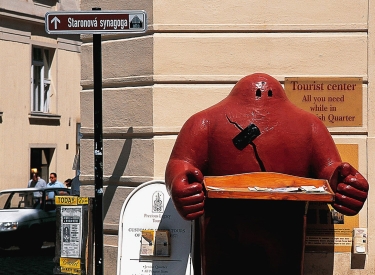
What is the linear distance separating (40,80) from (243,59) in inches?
696

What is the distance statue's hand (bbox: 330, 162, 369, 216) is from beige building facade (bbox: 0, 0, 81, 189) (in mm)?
18560

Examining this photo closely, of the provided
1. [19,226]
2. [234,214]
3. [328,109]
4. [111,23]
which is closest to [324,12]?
[328,109]

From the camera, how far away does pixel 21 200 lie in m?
17.5

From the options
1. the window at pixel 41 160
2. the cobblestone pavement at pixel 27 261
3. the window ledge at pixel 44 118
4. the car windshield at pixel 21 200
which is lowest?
the cobblestone pavement at pixel 27 261

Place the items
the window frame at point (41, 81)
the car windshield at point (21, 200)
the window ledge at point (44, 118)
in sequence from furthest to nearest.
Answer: the window frame at point (41, 81)
the window ledge at point (44, 118)
the car windshield at point (21, 200)

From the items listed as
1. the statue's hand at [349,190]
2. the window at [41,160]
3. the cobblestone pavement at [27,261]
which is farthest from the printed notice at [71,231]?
the window at [41,160]

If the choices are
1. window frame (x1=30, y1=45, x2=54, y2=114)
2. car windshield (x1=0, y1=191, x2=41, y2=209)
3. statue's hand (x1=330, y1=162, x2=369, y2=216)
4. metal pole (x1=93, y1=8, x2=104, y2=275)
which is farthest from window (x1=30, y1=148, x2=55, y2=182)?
statue's hand (x1=330, y1=162, x2=369, y2=216)

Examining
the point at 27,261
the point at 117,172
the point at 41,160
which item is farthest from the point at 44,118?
the point at 117,172

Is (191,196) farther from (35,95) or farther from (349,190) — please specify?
(35,95)

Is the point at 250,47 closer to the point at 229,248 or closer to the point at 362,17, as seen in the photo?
the point at 362,17

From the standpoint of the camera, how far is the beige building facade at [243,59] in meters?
7.92

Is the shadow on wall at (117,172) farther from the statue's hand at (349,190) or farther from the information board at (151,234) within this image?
the statue's hand at (349,190)

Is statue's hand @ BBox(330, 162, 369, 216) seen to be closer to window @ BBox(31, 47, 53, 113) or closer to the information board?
the information board

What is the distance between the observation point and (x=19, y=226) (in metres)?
16.5
